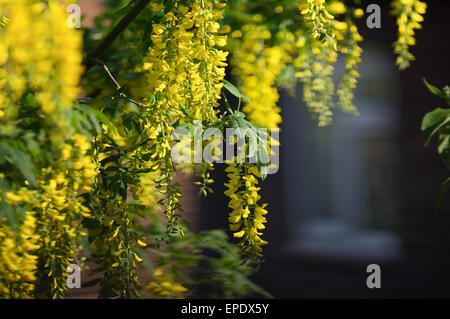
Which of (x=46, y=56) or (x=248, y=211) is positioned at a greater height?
(x=46, y=56)

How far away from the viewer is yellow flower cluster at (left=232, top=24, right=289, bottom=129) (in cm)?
241

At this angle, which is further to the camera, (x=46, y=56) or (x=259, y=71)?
(x=259, y=71)

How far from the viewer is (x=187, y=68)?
1450mm

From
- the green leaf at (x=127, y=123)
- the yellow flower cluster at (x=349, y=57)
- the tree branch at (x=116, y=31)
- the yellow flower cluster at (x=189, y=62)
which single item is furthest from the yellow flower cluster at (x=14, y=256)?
the yellow flower cluster at (x=349, y=57)

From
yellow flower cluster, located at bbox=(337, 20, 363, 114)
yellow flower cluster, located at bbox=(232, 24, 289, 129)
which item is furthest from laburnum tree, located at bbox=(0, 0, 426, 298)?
yellow flower cluster, located at bbox=(232, 24, 289, 129)

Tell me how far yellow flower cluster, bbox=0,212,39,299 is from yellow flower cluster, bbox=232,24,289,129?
51.6 inches

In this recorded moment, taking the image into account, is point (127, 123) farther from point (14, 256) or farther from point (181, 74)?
point (14, 256)

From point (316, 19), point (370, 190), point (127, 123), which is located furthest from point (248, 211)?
point (370, 190)

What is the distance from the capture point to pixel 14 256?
125 cm

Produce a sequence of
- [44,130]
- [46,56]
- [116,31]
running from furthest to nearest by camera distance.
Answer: [116,31]
[44,130]
[46,56]

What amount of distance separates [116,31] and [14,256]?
0.70 metres

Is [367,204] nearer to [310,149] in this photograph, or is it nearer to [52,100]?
[310,149]

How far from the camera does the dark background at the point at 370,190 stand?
11.5ft

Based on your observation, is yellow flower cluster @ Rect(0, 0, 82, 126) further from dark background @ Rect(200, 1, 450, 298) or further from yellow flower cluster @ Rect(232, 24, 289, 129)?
dark background @ Rect(200, 1, 450, 298)
